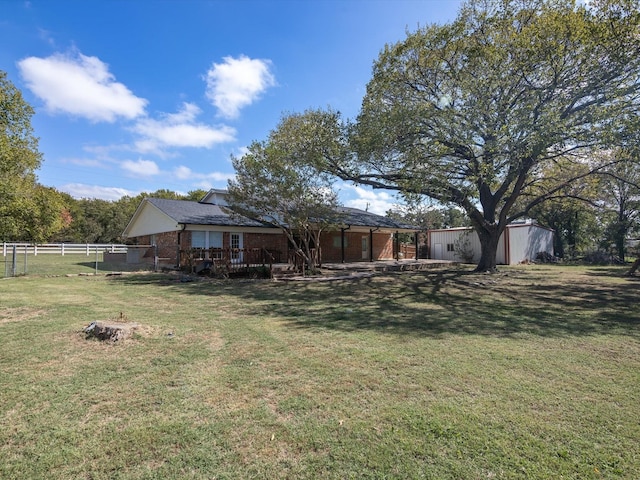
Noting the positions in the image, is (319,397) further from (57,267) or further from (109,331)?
(57,267)

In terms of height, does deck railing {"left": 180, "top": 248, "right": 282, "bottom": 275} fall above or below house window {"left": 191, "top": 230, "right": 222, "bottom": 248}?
below

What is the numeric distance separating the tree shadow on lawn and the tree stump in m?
2.56

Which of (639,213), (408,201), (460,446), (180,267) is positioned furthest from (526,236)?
(460,446)

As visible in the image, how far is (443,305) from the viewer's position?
8.98 m

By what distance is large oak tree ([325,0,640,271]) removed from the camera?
36.6 feet

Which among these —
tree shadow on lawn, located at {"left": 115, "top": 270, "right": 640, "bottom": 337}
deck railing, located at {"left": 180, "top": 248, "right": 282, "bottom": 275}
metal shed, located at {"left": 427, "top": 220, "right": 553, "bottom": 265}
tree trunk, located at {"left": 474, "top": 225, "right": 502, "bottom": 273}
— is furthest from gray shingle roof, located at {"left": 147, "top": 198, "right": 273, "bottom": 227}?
metal shed, located at {"left": 427, "top": 220, "right": 553, "bottom": 265}

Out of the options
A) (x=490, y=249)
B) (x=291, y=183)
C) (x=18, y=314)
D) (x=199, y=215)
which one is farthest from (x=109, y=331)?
(x=490, y=249)

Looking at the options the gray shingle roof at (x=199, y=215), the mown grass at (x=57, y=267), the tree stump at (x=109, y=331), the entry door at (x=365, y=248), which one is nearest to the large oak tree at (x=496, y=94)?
the gray shingle roof at (x=199, y=215)

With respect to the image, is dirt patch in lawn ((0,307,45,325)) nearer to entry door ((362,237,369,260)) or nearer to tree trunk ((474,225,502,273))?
tree trunk ((474,225,502,273))

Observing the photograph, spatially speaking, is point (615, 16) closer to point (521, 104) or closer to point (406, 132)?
point (521, 104)

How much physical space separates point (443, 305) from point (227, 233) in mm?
13470

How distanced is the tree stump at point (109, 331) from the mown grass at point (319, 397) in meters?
0.21

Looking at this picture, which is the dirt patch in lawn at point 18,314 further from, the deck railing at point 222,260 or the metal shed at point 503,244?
the metal shed at point 503,244

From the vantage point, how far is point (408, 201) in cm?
1515
